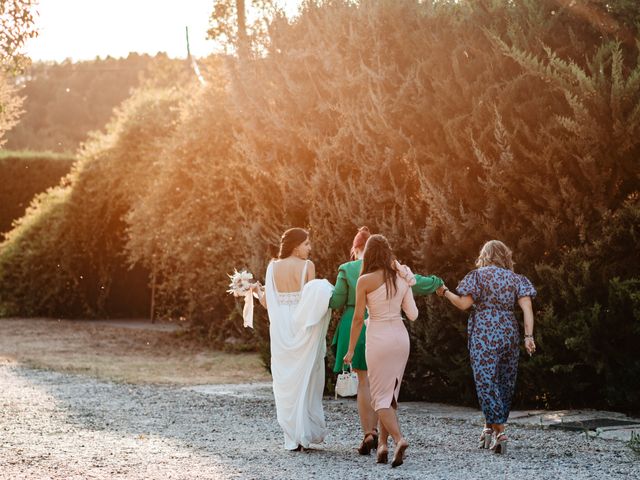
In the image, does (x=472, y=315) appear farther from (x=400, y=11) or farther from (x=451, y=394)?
(x=400, y=11)

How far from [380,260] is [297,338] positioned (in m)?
1.09

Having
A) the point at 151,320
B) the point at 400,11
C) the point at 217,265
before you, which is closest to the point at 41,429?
the point at 400,11

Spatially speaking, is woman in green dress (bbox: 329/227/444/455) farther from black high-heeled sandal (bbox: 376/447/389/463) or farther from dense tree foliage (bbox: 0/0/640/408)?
dense tree foliage (bbox: 0/0/640/408)

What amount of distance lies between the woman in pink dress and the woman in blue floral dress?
1.75ft

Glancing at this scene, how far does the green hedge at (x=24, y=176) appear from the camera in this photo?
29.1 metres

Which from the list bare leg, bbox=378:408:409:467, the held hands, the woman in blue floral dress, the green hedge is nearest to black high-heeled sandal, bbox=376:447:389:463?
bare leg, bbox=378:408:409:467

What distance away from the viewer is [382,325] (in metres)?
7.62

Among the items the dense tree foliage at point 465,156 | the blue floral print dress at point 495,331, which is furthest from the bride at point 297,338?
the dense tree foliage at point 465,156

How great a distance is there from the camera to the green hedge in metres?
29.1

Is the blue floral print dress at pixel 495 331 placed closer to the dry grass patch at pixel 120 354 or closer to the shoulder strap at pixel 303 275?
the shoulder strap at pixel 303 275

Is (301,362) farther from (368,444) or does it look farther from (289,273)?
(368,444)

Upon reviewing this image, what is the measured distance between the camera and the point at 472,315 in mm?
8266

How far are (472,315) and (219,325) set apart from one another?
11.3 metres

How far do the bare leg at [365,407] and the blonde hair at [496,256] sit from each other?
129cm
